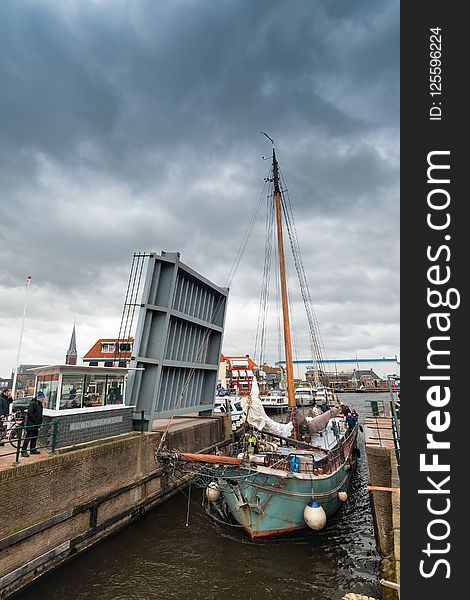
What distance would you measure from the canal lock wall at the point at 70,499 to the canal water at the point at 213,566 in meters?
0.43

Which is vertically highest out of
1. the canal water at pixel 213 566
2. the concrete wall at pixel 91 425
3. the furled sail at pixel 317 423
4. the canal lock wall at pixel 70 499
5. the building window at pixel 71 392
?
the building window at pixel 71 392

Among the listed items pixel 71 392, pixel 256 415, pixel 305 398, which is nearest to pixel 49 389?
pixel 71 392

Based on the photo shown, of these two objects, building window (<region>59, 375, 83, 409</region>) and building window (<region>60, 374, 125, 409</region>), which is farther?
building window (<region>60, 374, 125, 409</region>)

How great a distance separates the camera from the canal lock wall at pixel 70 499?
8508 millimetres

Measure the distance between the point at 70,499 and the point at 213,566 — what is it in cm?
434

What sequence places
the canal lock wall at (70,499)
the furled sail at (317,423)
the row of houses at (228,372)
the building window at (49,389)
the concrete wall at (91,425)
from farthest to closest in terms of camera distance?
the row of houses at (228,372) < the furled sail at (317,423) < the building window at (49,389) < the concrete wall at (91,425) < the canal lock wall at (70,499)

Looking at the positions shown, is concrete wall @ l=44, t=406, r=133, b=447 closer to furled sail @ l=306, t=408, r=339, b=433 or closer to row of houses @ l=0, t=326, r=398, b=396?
row of houses @ l=0, t=326, r=398, b=396

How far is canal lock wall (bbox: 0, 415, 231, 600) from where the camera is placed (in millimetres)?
8508

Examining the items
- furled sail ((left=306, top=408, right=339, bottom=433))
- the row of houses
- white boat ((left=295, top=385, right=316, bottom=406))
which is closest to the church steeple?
the row of houses

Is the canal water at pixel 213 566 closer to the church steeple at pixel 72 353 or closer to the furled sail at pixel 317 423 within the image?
the furled sail at pixel 317 423

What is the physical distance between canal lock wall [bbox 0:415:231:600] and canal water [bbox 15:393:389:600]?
43 cm

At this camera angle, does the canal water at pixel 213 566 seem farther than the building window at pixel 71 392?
No

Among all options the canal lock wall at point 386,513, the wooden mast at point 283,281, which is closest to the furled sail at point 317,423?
the wooden mast at point 283,281

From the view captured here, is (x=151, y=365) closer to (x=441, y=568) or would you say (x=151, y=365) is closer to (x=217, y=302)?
(x=217, y=302)
